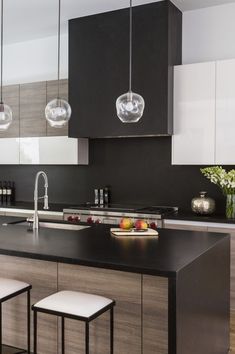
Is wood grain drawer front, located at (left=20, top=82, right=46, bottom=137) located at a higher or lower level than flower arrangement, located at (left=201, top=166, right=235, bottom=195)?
higher

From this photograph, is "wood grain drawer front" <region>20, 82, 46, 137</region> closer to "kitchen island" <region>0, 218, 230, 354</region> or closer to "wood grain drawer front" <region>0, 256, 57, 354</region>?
"kitchen island" <region>0, 218, 230, 354</region>

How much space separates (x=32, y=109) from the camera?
516 centimetres

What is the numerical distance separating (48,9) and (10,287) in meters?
3.19

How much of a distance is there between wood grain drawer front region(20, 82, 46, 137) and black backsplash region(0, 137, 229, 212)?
0.61 meters

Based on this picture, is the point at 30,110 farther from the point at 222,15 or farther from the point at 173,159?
the point at 222,15

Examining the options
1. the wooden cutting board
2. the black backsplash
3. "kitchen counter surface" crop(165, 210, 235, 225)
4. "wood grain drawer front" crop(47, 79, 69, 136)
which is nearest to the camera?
the wooden cutting board

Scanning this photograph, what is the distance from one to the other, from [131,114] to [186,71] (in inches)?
65.8

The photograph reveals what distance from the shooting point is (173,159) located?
4.25 metres

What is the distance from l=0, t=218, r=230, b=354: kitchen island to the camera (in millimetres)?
2070

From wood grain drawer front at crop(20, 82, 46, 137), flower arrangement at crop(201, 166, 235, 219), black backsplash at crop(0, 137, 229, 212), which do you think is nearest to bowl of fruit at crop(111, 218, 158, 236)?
flower arrangement at crop(201, 166, 235, 219)

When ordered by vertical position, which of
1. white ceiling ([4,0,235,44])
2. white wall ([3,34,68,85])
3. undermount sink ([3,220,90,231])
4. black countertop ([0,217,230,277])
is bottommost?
undermount sink ([3,220,90,231])

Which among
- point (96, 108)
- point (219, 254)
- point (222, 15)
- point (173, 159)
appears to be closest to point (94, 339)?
point (219, 254)

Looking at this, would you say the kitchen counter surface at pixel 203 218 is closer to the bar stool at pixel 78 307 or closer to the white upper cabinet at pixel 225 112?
the white upper cabinet at pixel 225 112

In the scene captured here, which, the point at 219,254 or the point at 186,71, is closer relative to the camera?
the point at 219,254
